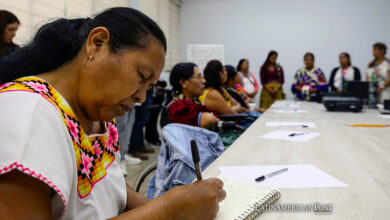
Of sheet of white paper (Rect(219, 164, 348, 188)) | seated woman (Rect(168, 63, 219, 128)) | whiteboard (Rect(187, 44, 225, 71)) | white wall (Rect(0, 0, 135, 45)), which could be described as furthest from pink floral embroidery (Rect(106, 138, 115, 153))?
whiteboard (Rect(187, 44, 225, 71))

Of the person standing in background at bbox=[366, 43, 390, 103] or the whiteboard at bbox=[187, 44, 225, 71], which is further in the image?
the whiteboard at bbox=[187, 44, 225, 71]

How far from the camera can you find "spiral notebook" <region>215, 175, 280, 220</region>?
647 millimetres

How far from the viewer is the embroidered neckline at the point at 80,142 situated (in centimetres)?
53

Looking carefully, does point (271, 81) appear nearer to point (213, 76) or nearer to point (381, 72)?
point (381, 72)

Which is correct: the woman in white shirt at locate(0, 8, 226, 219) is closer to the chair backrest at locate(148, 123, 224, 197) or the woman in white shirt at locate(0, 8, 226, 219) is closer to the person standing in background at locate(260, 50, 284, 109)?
the chair backrest at locate(148, 123, 224, 197)

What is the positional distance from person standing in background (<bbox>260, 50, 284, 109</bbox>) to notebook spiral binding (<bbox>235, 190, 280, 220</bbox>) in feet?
17.1

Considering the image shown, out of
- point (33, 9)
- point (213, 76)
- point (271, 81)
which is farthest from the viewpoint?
point (271, 81)

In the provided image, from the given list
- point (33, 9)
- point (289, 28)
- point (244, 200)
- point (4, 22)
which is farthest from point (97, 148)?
point (289, 28)

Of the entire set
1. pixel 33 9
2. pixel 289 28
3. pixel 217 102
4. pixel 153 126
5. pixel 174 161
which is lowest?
pixel 153 126

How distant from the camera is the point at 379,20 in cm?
645

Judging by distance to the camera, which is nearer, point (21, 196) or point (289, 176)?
point (21, 196)

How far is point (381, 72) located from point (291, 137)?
3.77 m

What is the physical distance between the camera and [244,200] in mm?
714

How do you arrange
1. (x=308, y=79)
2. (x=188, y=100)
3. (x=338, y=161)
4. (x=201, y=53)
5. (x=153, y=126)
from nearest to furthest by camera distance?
(x=338, y=161) → (x=188, y=100) → (x=153, y=126) → (x=308, y=79) → (x=201, y=53)
